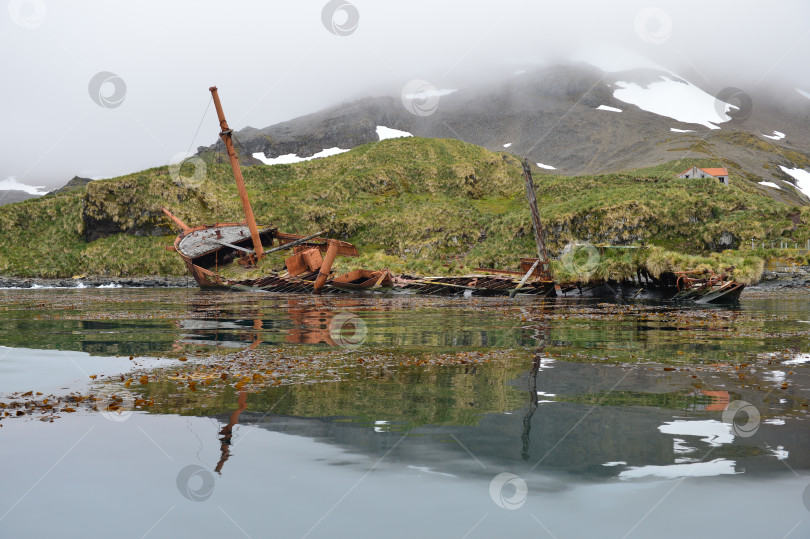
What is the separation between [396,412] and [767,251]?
6195 centimetres

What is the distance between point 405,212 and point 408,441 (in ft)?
298

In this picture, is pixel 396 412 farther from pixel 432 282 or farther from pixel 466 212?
pixel 466 212

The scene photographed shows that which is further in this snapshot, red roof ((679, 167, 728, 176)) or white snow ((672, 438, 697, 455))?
red roof ((679, 167, 728, 176))

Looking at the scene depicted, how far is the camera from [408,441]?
22.8ft

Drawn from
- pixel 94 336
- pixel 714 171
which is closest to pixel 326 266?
pixel 94 336

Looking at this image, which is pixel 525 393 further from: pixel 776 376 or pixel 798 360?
pixel 798 360

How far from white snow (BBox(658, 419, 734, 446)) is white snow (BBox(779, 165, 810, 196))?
187135 mm

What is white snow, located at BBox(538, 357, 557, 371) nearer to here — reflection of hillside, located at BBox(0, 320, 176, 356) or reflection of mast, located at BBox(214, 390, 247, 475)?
reflection of mast, located at BBox(214, 390, 247, 475)

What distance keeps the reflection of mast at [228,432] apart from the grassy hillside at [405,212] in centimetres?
4562

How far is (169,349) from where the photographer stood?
1500 cm

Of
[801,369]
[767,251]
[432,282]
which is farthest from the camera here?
[767,251]

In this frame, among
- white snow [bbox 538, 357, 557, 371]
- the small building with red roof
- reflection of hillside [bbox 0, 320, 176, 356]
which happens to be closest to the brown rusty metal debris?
reflection of hillside [bbox 0, 320, 176, 356]

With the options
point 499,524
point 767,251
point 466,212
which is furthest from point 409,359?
point 466,212

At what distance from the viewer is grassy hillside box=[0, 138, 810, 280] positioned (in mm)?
71000
